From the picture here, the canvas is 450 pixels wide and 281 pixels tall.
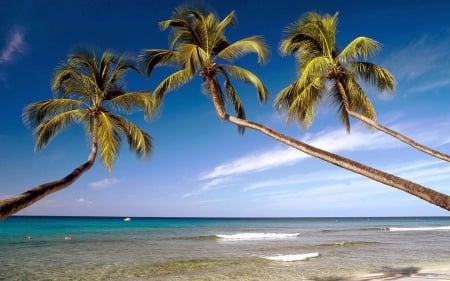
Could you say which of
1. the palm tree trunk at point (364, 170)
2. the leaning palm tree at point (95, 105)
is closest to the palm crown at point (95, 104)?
the leaning palm tree at point (95, 105)

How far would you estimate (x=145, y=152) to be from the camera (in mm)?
13172

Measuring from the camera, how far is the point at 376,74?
1261 centimetres

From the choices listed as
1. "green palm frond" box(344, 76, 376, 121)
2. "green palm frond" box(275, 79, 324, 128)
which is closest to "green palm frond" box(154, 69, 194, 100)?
"green palm frond" box(275, 79, 324, 128)

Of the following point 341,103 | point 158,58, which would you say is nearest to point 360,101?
point 341,103

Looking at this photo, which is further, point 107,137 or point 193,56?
point 107,137

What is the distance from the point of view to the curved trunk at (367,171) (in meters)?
5.02

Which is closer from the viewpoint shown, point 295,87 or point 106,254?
point 295,87

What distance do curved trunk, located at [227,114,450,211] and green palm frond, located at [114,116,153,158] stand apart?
469 cm

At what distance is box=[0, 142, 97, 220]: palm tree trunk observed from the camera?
5418 millimetres

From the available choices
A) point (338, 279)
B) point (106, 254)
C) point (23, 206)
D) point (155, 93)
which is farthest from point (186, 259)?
point (23, 206)

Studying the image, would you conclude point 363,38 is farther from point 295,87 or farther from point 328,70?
point 295,87

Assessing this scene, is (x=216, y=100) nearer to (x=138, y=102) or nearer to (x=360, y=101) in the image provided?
(x=138, y=102)

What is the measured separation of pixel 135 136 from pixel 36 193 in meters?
6.07

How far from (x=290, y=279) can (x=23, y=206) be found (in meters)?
12.7
